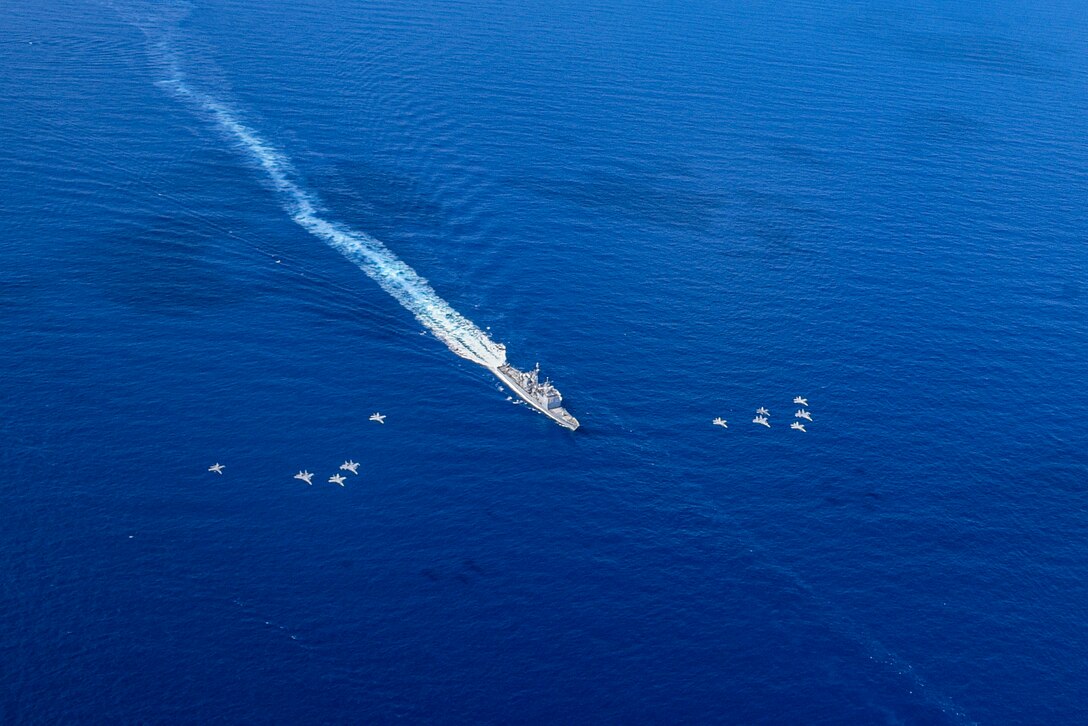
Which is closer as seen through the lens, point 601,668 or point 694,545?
point 601,668

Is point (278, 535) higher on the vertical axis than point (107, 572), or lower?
higher

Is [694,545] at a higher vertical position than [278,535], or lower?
higher

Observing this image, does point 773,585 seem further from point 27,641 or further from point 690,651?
point 27,641

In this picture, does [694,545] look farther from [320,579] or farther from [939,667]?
[320,579]

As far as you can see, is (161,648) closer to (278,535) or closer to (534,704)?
(278,535)

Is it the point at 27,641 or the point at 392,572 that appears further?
the point at 392,572

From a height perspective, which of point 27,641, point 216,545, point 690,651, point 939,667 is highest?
point 939,667

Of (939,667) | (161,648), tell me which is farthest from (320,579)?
(939,667)

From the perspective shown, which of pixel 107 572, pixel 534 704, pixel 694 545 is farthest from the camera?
pixel 694 545

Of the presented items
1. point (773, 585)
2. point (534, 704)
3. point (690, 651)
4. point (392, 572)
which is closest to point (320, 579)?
point (392, 572)

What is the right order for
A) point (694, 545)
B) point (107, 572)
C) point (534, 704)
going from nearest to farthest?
point (534, 704), point (107, 572), point (694, 545)

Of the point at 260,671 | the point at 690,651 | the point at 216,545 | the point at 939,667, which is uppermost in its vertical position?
the point at 939,667
